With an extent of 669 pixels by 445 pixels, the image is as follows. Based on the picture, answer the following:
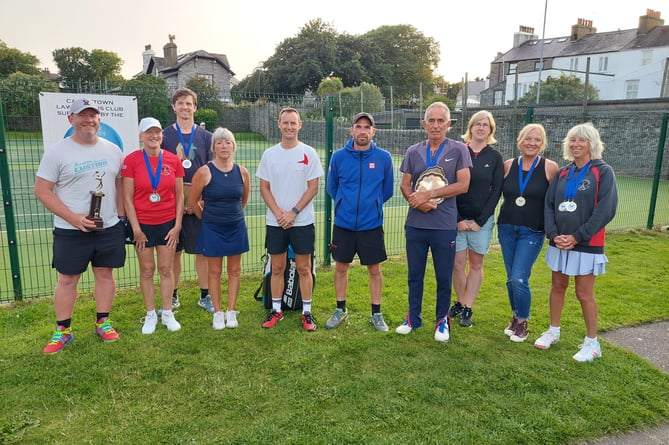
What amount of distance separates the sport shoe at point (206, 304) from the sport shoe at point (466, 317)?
261cm

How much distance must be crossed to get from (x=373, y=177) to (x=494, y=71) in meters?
58.9

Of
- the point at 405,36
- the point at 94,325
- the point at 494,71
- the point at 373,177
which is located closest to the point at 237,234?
the point at 373,177

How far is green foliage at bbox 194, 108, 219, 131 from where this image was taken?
5.67 m

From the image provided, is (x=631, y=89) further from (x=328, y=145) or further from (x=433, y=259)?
(x=433, y=259)

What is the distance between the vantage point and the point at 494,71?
56969 millimetres

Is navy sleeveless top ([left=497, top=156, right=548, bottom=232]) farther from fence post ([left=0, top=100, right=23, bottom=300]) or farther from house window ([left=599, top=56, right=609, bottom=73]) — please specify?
house window ([left=599, top=56, right=609, bottom=73])

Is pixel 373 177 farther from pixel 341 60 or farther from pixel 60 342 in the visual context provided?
pixel 341 60

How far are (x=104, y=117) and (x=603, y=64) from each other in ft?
152

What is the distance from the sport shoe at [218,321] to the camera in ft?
14.8

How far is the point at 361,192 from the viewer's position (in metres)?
4.26

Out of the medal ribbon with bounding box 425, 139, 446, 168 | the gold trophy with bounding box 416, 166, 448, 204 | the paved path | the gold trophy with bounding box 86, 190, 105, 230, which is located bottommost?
Answer: the paved path

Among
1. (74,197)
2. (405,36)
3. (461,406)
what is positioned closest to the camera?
(461,406)

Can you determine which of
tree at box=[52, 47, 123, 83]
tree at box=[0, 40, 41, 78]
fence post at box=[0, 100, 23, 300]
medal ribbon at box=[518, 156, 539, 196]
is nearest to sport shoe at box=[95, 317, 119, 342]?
fence post at box=[0, 100, 23, 300]

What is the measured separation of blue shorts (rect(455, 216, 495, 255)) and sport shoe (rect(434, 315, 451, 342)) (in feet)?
2.35
